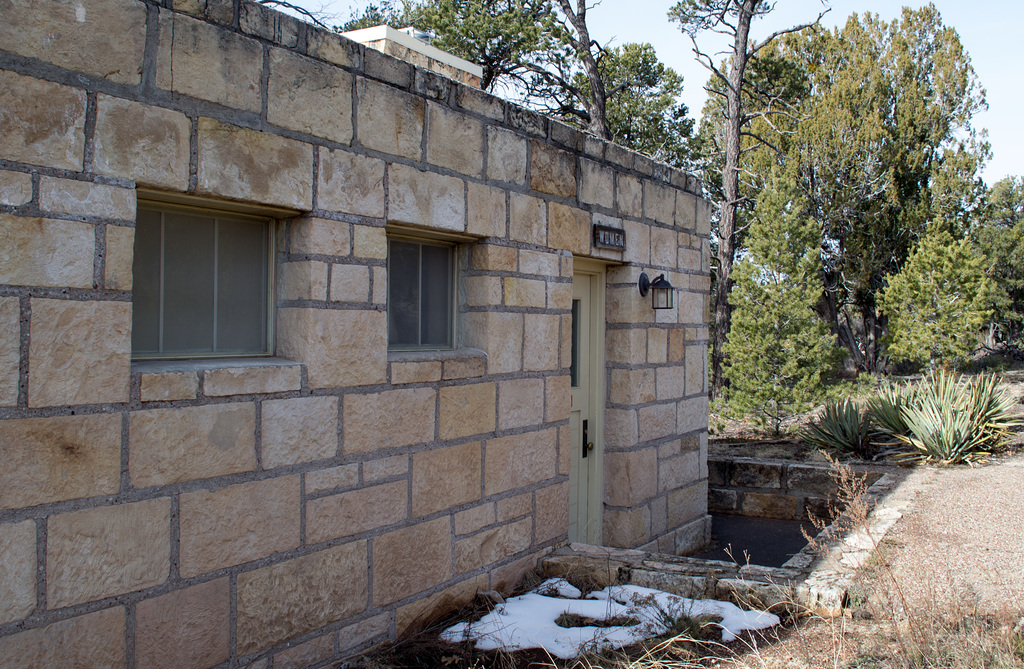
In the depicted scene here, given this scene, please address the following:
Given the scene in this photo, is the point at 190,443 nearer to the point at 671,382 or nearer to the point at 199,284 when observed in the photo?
the point at 199,284

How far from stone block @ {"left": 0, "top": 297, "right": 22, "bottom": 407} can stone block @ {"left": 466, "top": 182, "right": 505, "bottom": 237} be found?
2.22 meters

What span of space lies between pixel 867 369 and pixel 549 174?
812 inches

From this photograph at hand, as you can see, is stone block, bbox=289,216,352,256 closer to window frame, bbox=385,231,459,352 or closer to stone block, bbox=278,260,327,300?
stone block, bbox=278,260,327,300

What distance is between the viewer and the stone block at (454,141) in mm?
3855

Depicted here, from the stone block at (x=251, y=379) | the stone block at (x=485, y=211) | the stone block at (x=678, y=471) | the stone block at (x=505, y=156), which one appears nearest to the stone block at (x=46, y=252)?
the stone block at (x=251, y=379)

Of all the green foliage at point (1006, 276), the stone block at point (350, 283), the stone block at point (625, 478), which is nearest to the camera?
the stone block at point (350, 283)

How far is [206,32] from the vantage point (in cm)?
287

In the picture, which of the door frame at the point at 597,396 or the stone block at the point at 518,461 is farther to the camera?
the door frame at the point at 597,396

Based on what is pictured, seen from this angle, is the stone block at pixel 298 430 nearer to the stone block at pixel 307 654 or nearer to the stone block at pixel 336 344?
the stone block at pixel 336 344

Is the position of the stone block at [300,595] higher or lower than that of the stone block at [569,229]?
lower

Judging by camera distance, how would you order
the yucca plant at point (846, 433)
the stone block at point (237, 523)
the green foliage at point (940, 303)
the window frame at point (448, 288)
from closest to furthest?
the stone block at point (237, 523), the window frame at point (448, 288), the yucca plant at point (846, 433), the green foliage at point (940, 303)

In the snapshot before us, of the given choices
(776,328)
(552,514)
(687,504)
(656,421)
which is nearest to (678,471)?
(687,504)

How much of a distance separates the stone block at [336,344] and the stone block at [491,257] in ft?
2.66

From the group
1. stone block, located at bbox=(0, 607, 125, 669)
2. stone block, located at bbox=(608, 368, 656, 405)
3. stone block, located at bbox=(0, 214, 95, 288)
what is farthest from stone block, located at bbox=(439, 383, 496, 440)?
stone block, located at bbox=(0, 214, 95, 288)
